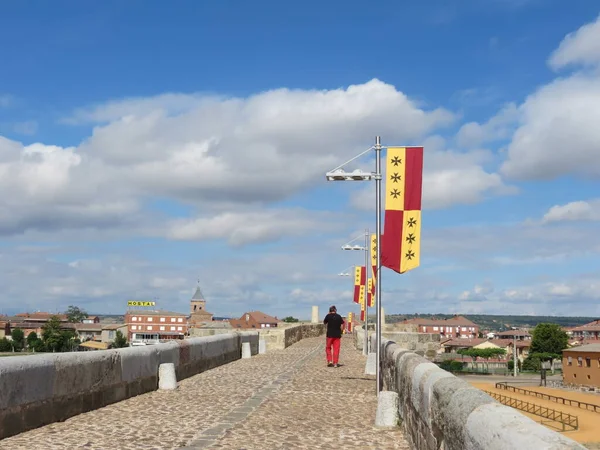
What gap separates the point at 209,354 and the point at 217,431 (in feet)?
30.0

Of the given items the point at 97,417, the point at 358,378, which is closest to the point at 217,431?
the point at 97,417

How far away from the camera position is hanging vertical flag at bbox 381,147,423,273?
11.3m

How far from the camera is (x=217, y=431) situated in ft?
26.6

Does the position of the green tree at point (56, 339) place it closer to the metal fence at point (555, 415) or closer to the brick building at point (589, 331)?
the metal fence at point (555, 415)

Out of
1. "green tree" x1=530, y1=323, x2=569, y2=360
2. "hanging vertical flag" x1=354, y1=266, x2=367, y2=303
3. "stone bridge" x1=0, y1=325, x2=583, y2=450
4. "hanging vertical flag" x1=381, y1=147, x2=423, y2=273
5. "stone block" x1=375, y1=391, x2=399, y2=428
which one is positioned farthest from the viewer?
"green tree" x1=530, y1=323, x2=569, y2=360

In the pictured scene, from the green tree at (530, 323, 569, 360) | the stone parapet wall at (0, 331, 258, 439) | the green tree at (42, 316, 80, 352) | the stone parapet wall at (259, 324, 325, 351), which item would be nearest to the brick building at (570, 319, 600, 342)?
the green tree at (530, 323, 569, 360)

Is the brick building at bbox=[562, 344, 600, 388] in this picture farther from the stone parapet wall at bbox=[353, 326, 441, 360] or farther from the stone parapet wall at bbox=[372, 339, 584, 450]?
the stone parapet wall at bbox=[372, 339, 584, 450]

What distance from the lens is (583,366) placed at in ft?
261

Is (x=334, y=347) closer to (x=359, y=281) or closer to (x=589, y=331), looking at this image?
(x=359, y=281)

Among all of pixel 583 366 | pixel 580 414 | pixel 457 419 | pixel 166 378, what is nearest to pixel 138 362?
pixel 166 378

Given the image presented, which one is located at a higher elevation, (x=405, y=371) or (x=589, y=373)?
(x=405, y=371)

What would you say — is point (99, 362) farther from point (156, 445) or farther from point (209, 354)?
point (209, 354)

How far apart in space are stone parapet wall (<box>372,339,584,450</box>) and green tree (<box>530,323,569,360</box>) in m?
108

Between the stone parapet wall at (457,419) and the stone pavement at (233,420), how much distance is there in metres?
0.90
